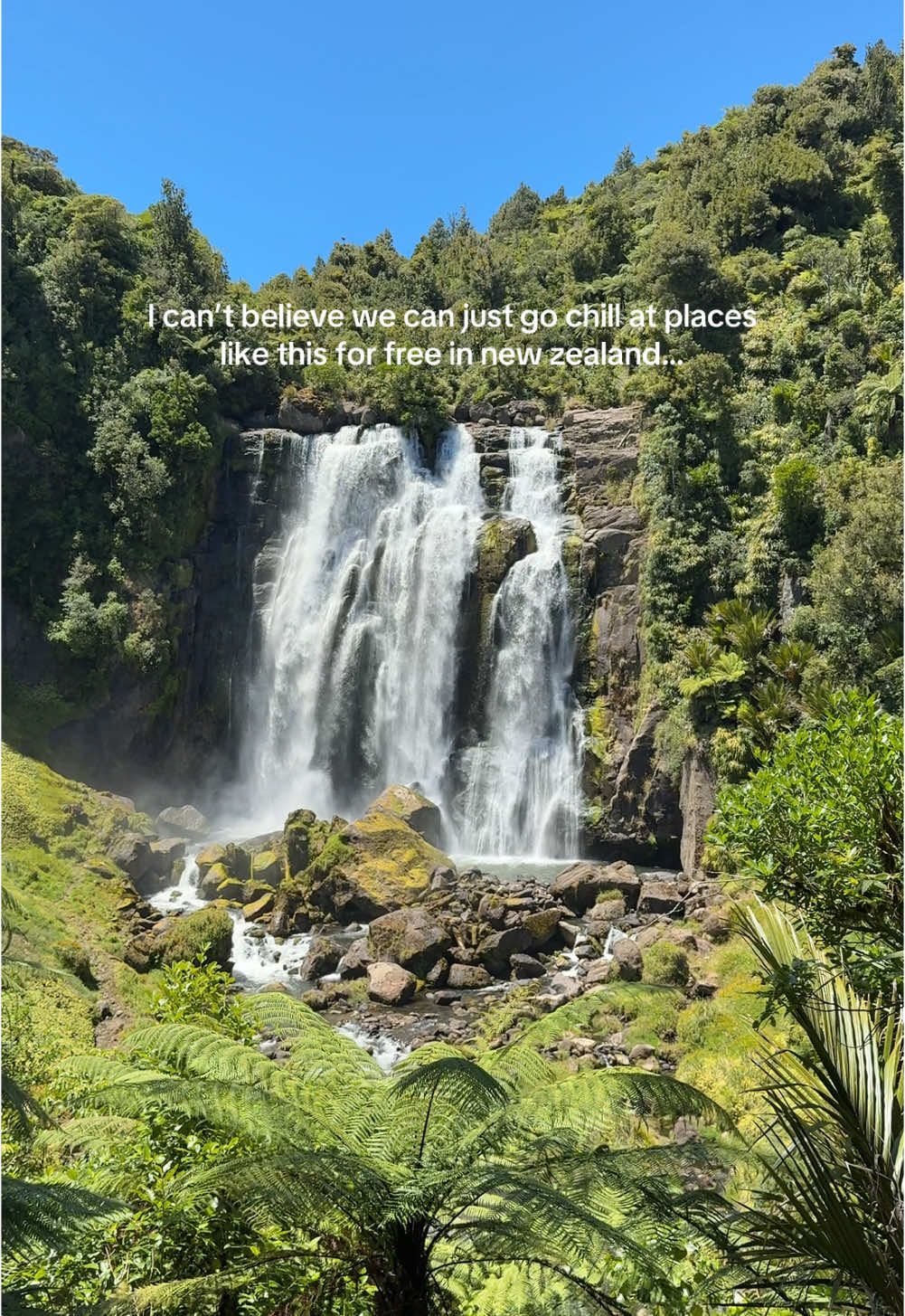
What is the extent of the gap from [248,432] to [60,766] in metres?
13.3

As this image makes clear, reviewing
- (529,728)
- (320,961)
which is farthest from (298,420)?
(320,961)

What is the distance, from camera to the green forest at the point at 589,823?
3480 mm

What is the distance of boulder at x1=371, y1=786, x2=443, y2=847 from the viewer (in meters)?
21.5

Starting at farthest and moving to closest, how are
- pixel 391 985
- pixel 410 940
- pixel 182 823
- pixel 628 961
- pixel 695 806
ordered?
1. pixel 182 823
2. pixel 695 806
3. pixel 410 940
4. pixel 391 985
5. pixel 628 961

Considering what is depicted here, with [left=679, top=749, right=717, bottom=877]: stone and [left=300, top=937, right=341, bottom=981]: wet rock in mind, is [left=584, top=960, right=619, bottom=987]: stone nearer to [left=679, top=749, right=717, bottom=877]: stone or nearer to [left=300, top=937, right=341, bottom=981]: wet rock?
[left=300, top=937, right=341, bottom=981]: wet rock

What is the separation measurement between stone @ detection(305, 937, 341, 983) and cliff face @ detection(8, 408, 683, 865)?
9.90 metres

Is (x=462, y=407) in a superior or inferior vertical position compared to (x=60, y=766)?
superior

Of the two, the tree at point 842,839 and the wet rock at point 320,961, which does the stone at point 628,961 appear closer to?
the wet rock at point 320,961

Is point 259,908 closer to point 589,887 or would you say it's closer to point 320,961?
point 320,961

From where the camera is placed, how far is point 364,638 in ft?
89.4

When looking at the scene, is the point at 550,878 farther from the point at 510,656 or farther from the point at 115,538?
the point at 115,538

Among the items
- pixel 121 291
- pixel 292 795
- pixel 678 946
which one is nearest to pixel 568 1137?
pixel 678 946

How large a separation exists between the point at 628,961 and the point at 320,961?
18.1ft

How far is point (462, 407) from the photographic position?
32.2 meters
